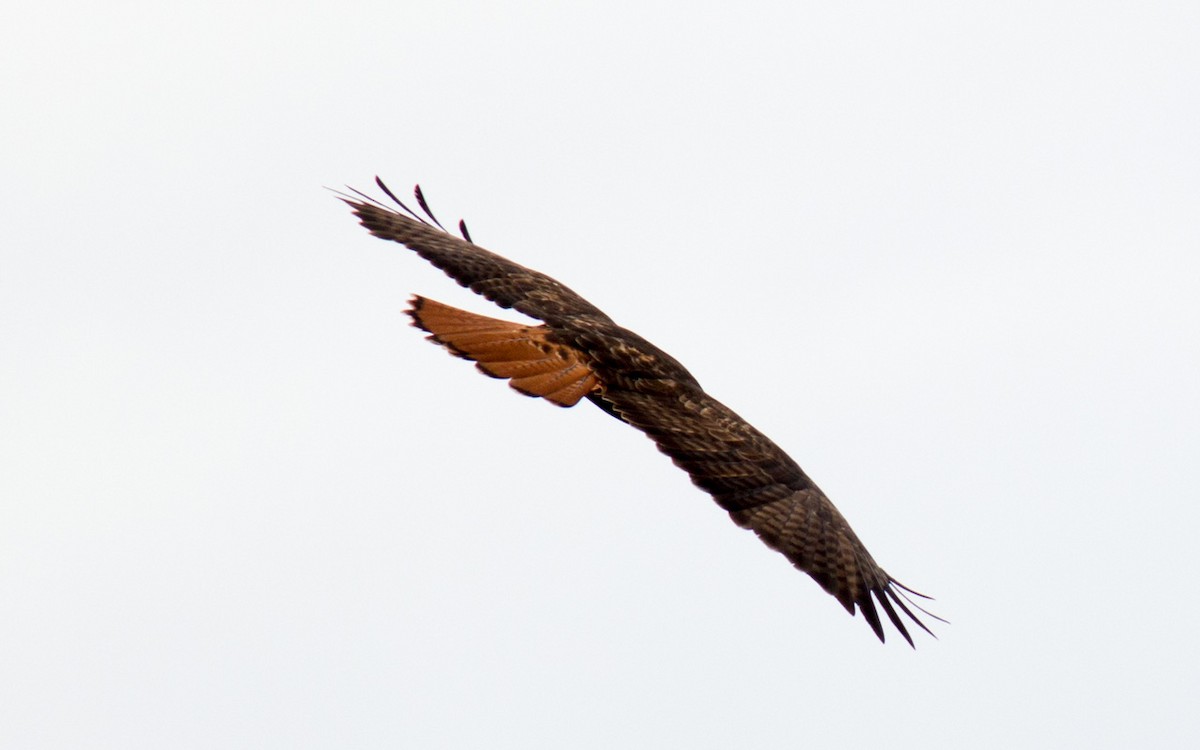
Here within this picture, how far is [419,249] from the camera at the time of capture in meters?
16.3

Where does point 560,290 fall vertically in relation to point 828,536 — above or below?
above

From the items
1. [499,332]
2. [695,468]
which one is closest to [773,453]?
[695,468]

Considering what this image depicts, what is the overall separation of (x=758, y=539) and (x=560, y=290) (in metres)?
3.26

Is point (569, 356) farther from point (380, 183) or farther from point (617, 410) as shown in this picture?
point (380, 183)

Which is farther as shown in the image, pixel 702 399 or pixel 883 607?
pixel 702 399

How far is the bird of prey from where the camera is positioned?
44.7 ft

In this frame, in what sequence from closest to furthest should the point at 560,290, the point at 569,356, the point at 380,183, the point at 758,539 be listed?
1. the point at 758,539
2. the point at 569,356
3. the point at 560,290
4. the point at 380,183

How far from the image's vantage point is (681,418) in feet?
47.0

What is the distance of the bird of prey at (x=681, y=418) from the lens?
13.6 meters

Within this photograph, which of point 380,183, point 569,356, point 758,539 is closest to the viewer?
point 758,539

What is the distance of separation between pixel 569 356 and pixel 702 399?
2.99 feet

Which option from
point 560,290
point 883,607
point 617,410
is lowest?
point 883,607

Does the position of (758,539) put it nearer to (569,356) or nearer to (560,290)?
(569,356)

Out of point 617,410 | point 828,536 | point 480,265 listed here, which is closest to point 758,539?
point 828,536
